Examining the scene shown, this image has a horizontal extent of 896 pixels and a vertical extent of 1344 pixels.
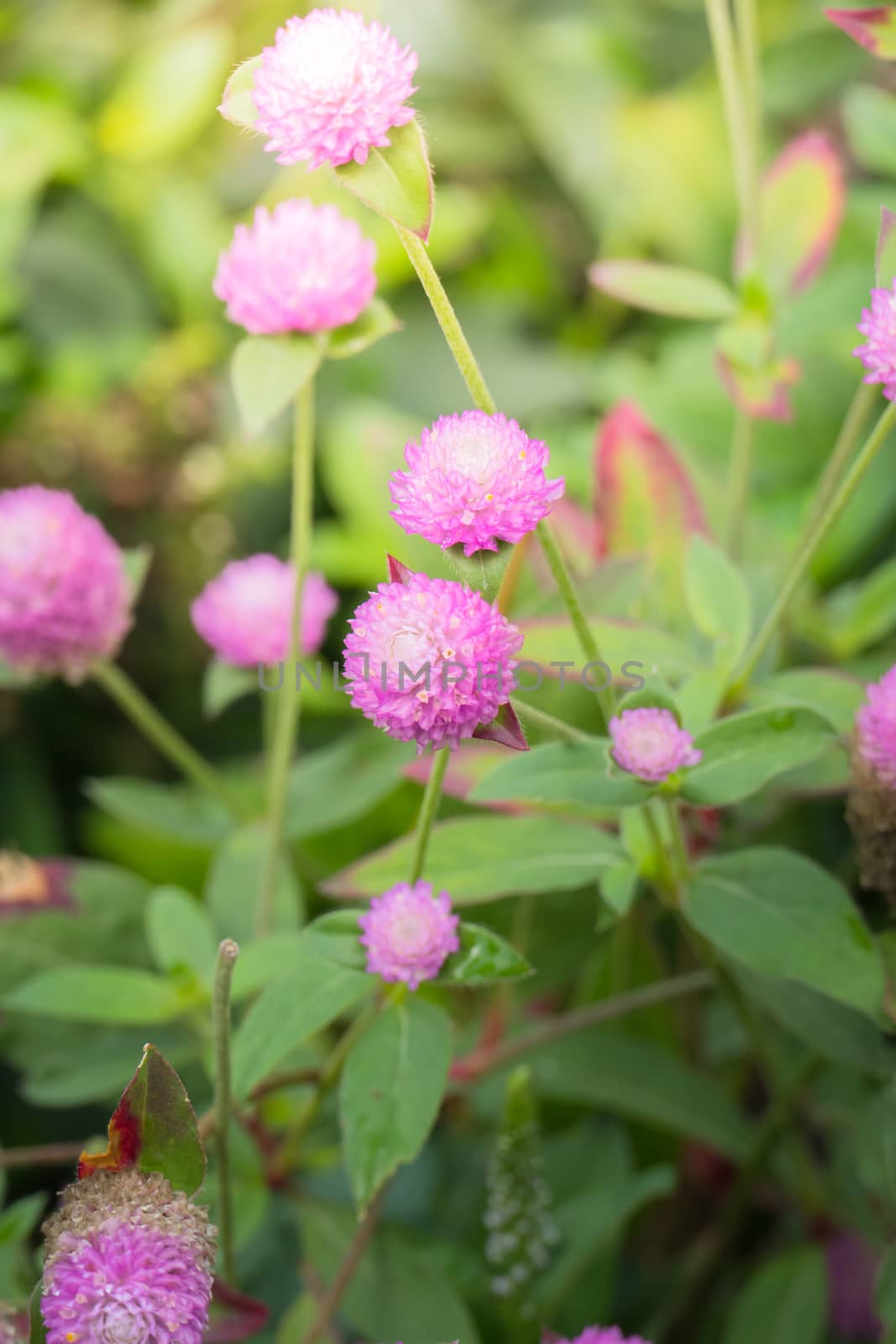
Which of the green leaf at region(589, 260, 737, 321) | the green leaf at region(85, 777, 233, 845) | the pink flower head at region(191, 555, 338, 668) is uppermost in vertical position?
the green leaf at region(589, 260, 737, 321)

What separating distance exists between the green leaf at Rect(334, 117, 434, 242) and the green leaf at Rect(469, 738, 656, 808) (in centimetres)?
19

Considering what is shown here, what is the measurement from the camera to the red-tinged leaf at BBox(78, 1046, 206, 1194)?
421mm

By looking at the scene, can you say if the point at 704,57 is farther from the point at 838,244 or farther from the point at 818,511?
the point at 818,511

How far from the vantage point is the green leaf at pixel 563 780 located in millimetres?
477

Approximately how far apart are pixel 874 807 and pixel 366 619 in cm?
24

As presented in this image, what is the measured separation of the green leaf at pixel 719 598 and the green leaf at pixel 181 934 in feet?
0.94

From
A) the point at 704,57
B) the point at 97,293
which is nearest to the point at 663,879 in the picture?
the point at 97,293

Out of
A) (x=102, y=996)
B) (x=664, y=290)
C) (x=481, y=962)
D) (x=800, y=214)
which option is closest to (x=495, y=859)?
(x=481, y=962)

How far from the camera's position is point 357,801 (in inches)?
28.2

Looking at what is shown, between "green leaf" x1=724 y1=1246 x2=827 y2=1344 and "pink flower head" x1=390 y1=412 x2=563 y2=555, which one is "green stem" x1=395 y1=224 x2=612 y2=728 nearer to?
"pink flower head" x1=390 y1=412 x2=563 y2=555

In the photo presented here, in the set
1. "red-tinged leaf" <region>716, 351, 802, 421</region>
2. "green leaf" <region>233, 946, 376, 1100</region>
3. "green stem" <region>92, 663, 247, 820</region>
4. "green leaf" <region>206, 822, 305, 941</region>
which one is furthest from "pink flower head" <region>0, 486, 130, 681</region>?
"red-tinged leaf" <region>716, 351, 802, 421</region>

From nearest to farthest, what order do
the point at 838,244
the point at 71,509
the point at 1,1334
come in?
the point at 1,1334, the point at 71,509, the point at 838,244

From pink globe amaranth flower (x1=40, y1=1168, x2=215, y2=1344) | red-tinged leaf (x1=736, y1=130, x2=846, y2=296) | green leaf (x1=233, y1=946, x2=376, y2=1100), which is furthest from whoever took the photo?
red-tinged leaf (x1=736, y1=130, x2=846, y2=296)

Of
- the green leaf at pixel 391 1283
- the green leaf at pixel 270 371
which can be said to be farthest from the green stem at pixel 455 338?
the green leaf at pixel 391 1283
